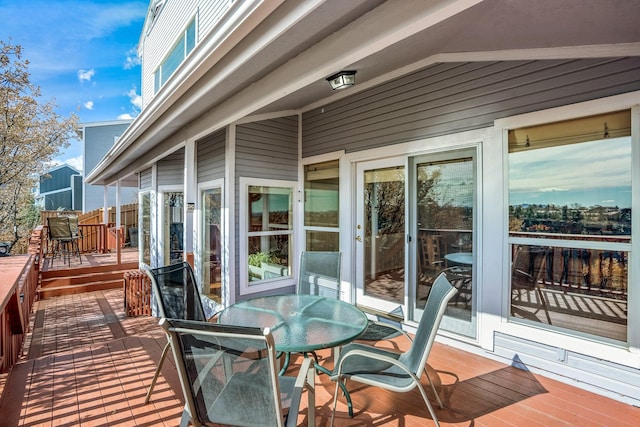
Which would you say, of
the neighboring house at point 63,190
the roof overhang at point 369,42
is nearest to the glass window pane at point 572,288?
the roof overhang at point 369,42

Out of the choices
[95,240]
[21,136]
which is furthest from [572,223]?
[95,240]

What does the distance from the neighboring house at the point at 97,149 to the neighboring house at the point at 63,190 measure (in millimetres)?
1596

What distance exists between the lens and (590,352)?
2490 mm

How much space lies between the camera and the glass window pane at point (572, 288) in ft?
8.03

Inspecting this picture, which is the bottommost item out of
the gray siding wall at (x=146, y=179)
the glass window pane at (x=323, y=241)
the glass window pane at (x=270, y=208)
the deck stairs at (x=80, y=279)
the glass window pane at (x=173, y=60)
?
the deck stairs at (x=80, y=279)

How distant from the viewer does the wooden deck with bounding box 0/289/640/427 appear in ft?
7.03

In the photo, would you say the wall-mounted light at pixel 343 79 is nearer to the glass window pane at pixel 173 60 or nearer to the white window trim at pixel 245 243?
the white window trim at pixel 245 243

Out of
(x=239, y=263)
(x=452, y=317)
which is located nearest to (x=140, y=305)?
(x=239, y=263)

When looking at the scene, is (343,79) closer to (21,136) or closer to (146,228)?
(146,228)

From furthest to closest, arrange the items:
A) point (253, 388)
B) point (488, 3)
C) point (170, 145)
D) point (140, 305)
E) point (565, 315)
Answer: point (140, 305) < point (170, 145) < point (565, 315) < point (488, 3) < point (253, 388)

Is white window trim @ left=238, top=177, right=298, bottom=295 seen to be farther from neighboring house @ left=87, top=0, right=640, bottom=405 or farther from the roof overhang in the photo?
the roof overhang

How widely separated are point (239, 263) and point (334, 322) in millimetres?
2319

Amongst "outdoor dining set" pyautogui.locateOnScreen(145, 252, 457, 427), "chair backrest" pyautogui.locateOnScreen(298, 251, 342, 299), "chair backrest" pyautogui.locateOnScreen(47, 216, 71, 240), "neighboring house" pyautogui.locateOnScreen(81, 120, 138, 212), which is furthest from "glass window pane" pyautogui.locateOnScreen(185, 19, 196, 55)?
"neighboring house" pyautogui.locateOnScreen(81, 120, 138, 212)

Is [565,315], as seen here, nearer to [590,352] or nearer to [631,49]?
[590,352]
